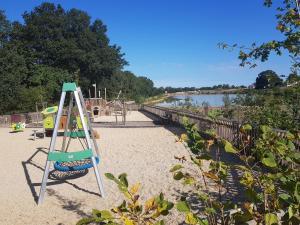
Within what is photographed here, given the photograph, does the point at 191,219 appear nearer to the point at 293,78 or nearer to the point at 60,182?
the point at 293,78

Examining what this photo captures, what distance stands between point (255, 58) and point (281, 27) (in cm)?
86

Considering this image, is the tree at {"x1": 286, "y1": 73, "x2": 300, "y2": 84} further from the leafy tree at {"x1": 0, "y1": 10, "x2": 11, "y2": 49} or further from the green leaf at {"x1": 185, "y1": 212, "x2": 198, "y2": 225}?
the leafy tree at {"x1": 0, "y1": 10, "x2": 11, "y2": 49}

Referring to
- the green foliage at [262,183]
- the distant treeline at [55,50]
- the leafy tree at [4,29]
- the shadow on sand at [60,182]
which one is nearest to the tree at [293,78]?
the green foliage at [262,183]

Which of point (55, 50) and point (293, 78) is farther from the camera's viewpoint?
point (55, 50)

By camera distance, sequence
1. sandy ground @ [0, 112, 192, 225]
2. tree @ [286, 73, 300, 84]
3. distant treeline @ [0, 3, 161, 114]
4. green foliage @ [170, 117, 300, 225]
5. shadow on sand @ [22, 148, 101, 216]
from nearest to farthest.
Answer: green foliage @ [170, 117, 300, 225]
tree @ [286, 73, 300, 84]
sandy ground @ [0, 112, 192, 225]
shadow on sand @ [22, 148, 101, 216]
distant treeline @ [0, 3, 161, 114]

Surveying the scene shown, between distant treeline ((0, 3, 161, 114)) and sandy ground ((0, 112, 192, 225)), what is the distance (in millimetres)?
31675

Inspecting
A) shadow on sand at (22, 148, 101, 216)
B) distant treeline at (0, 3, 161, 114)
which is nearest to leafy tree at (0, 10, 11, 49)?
distant treeline at (0, 3, 161, 114)

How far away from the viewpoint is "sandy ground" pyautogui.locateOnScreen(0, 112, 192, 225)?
6215mm

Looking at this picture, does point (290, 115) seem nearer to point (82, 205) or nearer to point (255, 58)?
point (255, 58)

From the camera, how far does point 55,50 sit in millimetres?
50656

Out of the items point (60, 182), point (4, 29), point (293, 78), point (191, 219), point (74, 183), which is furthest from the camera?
point (4, 29)

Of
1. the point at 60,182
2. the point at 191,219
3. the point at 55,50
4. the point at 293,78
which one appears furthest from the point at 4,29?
the point at 191,219

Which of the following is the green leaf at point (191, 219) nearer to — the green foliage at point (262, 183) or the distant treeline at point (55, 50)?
the green foliage at point (262, 183)

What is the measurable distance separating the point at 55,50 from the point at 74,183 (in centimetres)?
4503
